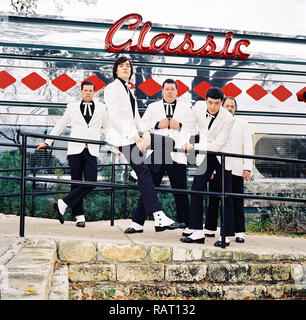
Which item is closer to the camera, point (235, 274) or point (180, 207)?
point (235, 274)

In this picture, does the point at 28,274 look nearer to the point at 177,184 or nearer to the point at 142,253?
the point at 142,253

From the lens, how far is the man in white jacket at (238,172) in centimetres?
462

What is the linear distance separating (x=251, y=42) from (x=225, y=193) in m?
6.16

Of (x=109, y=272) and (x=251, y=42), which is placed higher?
(x=251, y=42)

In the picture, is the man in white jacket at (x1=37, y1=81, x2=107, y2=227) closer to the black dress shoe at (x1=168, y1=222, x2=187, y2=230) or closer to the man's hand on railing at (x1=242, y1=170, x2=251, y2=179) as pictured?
the black dress shoe at (x1=168, y1=222, x2=187, y2=230)

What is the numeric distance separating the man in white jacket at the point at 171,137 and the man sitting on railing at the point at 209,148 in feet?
0.60

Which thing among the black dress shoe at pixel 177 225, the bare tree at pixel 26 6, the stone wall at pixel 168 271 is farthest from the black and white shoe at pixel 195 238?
the bare tree at pixel 26 6

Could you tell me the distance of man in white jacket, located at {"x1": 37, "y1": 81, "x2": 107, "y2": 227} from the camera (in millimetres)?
4652

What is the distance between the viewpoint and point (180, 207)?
4590 mm

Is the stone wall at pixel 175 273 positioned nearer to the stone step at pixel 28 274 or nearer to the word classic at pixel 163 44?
the stone step at pixel 28 274

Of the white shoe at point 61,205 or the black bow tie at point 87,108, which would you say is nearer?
the white shoe at point 61,205

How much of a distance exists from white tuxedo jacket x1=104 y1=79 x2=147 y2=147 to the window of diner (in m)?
5.41
